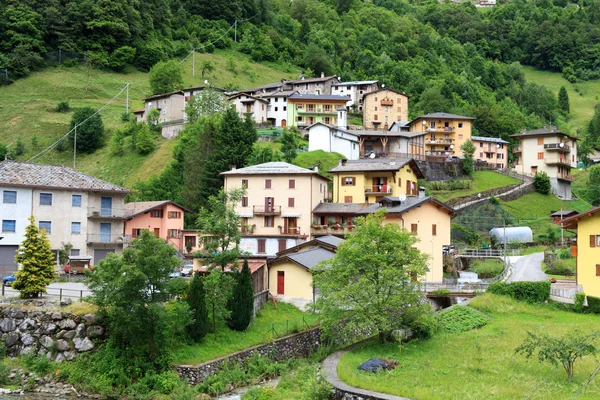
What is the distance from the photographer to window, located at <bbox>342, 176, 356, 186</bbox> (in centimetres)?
6431

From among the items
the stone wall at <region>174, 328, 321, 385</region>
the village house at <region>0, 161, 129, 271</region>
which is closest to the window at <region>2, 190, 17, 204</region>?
the village house at <region>0, 161, 129, 271</region>

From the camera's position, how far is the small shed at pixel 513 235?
68.2m

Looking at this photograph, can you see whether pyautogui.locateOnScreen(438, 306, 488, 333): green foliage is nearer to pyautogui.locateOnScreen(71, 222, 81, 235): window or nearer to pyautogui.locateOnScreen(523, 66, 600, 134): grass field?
pyautogui.locateOnScreen(71, 222, 81, 235): window

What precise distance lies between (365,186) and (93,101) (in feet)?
215

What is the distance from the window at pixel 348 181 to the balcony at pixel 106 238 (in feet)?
67.6

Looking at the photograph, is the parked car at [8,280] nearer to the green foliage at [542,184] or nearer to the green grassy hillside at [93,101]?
the green grassy hillside at [93,101]

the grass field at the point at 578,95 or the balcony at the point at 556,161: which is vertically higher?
the grass field at the point at 578,95

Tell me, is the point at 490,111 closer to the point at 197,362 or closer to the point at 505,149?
the point at 505,149

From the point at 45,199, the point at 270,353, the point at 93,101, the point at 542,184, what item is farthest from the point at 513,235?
the point at 93,101

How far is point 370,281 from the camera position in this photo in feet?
121

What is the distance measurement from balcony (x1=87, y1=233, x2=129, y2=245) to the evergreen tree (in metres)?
19.3

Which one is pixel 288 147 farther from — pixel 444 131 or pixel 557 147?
pixel 557 147

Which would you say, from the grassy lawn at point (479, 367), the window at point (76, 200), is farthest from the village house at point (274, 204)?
the grassy lawn at point (479, 367)

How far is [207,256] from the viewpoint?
4241 centimetres
